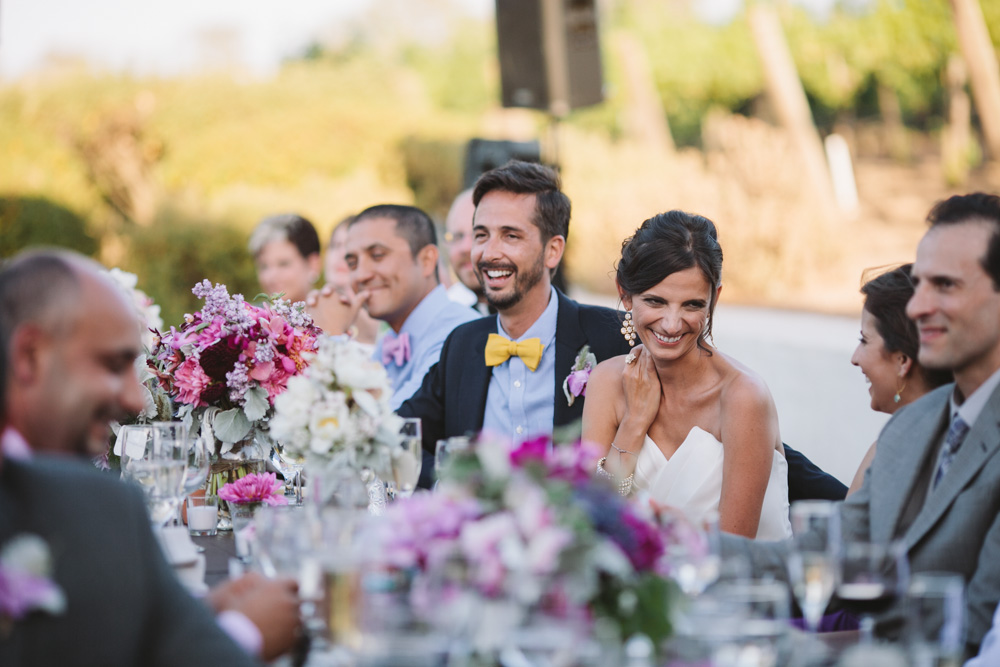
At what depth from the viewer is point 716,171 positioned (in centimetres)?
1566

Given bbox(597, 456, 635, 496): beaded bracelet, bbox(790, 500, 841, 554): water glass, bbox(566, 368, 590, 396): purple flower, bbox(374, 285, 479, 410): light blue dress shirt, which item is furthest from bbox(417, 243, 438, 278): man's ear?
bbox(790, 500, 841, 554): water glass

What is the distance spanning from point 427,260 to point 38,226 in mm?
8688

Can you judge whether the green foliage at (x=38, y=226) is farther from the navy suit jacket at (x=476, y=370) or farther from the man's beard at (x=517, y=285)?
the man's beard at (x=517, y=285)

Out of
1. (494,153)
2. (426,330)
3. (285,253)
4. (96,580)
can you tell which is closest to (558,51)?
(494,153)

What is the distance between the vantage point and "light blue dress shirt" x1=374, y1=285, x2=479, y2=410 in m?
4.87

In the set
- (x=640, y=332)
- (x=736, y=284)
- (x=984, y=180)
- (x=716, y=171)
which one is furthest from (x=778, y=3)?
(x=640, y=332)

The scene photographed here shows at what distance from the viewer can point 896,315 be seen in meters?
3.09

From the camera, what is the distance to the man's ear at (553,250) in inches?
165

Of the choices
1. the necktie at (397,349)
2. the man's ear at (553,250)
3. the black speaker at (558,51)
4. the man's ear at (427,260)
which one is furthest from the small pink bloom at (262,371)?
the black speaker at (558,51)

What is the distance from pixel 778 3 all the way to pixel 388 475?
23104mm

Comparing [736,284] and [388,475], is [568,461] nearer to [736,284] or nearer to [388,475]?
[388,475]

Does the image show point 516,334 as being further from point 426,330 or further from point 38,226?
point 38,226

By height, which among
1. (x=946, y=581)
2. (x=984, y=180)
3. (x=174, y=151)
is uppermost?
(x=174, y=151)

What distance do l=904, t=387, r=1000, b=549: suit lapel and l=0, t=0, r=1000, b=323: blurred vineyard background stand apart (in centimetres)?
625
